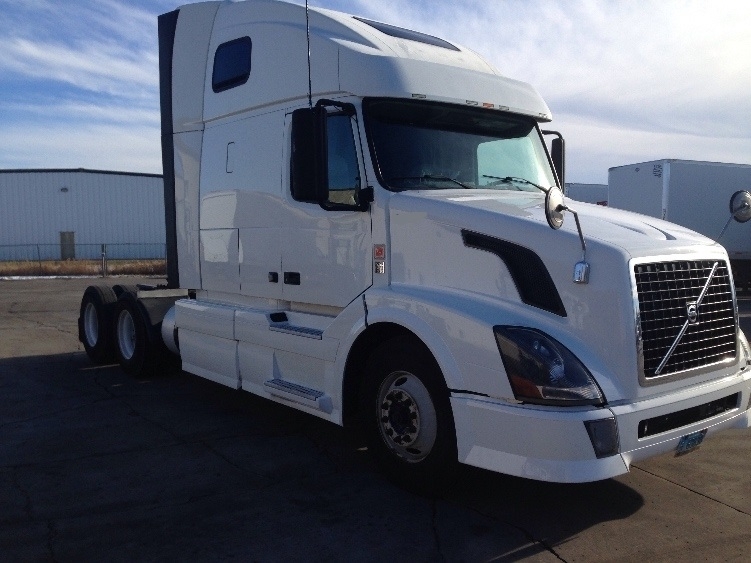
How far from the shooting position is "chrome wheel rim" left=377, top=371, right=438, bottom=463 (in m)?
4.69

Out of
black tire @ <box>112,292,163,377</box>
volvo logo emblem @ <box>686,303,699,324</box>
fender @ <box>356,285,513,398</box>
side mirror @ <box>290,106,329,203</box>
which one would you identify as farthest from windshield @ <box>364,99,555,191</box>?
black tire @ <box>112,292,163,377</box>

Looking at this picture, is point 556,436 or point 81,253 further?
point 81,253

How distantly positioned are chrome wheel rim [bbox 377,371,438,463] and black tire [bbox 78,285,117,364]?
18.3ft

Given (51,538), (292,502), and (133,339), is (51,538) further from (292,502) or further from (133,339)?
(133,339)

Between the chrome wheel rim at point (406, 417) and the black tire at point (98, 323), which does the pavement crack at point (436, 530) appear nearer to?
the chrome wheel rim at point (406, 417)

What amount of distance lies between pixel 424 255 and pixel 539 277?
864mm

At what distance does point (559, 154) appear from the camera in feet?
21.0

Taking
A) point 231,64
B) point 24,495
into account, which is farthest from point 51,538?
point 231,64

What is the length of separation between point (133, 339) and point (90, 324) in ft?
4.57

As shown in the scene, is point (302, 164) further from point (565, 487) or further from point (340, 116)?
point (565, 487)

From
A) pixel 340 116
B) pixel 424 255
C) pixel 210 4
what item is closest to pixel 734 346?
pixel 424 255

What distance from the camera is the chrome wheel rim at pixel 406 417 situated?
4.69 m

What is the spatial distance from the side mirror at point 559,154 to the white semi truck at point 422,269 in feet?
0.06

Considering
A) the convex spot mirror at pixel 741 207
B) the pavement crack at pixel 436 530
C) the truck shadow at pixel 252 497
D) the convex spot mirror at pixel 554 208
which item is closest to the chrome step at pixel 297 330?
the truck shadow at pixel 252 497
